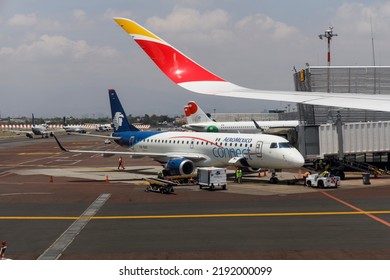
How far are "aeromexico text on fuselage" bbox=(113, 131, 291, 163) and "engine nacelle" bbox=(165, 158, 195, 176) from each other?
89.7 inches

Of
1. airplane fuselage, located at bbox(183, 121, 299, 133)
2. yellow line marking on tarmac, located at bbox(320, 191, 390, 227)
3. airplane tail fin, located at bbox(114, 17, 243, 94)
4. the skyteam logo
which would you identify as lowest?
yellow line marking on tarmac, located at bbox(320, 191, 390, 227)

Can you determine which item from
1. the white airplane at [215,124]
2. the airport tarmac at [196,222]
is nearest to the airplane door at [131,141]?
the airport tarmac at [196,222]

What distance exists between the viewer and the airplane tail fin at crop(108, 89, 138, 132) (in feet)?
202

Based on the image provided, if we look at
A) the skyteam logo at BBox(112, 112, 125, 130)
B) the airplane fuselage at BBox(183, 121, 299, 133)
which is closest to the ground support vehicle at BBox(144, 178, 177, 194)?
the skyteam logo at BBox(112, 112, 125, 130)

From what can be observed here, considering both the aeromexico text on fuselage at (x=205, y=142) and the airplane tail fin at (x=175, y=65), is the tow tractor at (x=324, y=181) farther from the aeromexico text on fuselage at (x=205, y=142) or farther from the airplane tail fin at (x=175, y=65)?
the airplane tail fin at (x=175, y=65)

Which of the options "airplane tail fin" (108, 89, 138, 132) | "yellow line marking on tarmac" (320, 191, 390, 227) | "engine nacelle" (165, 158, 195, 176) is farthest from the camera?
"airplane tail fin" (108, 89, 138, 132)

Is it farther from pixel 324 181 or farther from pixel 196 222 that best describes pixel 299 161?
pixel 196 222

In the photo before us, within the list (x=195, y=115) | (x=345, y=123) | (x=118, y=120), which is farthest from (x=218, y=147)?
(x=195, y=115)

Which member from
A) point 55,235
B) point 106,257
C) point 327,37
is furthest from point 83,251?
point 327,37

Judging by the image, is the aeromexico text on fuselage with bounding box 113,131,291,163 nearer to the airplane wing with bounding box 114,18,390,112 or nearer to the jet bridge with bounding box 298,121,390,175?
the jet bridge with bounding box 298,121,390,175

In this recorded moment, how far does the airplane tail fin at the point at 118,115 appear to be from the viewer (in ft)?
202

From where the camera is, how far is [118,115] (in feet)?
203

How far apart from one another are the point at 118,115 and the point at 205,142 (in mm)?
16155

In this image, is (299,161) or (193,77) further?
(299,161)
